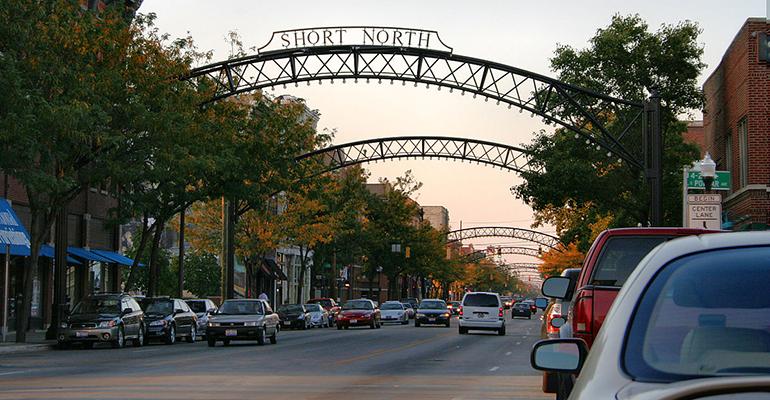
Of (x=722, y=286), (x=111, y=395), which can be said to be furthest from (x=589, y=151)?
(x=722, y=286)

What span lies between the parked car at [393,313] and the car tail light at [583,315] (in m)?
61.1

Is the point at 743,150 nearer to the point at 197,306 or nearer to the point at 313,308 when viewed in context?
the point at 197,306

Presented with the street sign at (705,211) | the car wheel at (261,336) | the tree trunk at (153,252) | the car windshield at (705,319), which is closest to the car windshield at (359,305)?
the tree trunk at (153,252)

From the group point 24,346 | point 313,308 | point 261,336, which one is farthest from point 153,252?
point 313,308

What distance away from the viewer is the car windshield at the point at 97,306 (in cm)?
3694

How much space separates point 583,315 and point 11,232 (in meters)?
30.1

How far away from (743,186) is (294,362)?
19.4 meters

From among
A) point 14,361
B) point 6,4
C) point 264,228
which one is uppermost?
point 6,4

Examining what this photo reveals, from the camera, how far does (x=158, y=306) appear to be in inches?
1620

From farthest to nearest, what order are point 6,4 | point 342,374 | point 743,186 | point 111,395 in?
1. point 743,186
2. point 6,4
3. point 342,374
4. point 111,395

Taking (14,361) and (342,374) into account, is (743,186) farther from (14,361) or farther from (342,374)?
(14,361)

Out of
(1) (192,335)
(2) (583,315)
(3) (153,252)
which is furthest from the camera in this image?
(3) (153,252)

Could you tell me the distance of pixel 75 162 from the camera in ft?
121

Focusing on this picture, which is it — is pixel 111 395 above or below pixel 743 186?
below
